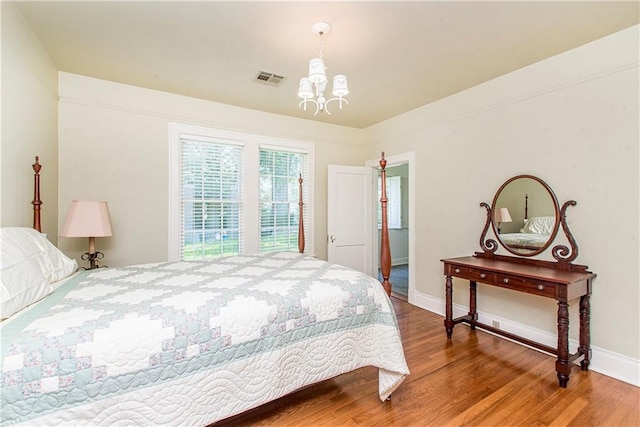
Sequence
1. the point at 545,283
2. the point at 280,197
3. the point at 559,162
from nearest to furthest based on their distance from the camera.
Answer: the point at 545,283 → the point at 559,162 → the point at 280,197

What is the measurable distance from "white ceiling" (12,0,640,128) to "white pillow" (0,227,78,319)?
160 centimetres

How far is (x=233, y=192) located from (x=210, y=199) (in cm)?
31

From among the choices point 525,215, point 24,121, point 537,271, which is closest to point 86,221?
point 24,121

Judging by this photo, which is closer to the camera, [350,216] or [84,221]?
[84,221]

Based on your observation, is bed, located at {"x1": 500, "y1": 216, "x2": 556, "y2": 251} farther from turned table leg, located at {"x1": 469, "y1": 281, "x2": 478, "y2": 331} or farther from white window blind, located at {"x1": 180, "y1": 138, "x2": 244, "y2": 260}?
white window blind, located at {"x1": 180, "y1": 138, "x2": 244, "y2": 260}

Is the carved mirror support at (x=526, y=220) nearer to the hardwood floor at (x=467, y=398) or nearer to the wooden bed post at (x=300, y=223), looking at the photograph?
the hardwood floor at (x=467, y=398)

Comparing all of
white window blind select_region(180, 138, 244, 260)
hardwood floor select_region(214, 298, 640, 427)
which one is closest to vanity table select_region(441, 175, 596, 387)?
hardwood floor select_region(214, 298, 640, 427)

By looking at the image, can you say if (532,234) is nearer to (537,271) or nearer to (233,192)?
(537,271)

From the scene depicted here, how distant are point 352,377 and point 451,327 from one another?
131 cm

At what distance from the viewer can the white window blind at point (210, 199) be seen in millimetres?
3639

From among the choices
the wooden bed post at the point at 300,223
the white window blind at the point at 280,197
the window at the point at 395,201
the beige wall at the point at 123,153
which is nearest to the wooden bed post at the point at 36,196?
the beige wall at the point at 123,153

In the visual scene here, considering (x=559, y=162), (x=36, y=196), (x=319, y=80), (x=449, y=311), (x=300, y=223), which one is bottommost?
(x=449, y=311)

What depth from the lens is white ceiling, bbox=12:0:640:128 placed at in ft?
6.66

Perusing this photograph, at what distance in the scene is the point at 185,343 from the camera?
1.38 metres
